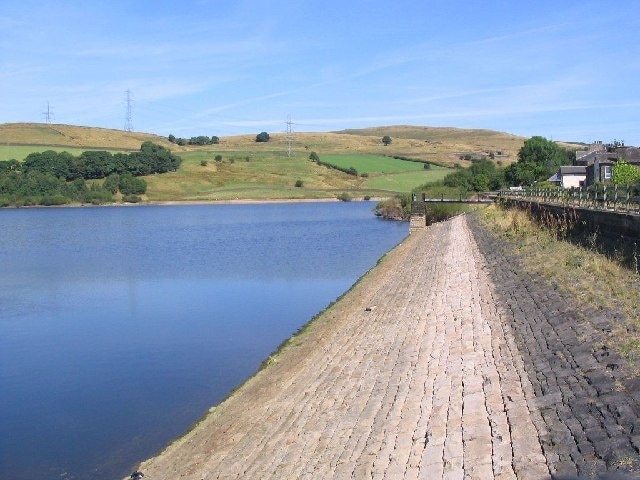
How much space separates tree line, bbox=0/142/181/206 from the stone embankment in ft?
375

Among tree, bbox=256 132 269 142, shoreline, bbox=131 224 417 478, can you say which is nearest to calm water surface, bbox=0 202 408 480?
shoreline, bbox=131 224 417 478

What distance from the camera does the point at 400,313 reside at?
17.6m

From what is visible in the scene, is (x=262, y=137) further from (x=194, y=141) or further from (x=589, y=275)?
(x=589, y=275)

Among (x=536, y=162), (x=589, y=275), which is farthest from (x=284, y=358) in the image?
(x=536, y=162)

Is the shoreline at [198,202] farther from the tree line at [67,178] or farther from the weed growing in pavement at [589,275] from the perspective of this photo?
the weed growing in pavement at [589,275]

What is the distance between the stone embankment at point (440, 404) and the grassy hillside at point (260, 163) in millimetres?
108585

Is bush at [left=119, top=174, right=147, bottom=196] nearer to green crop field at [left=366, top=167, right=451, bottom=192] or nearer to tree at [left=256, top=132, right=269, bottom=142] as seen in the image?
green crop field at [left=366, top=167, right=451, bottom=192]

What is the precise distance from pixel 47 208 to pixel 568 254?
113378 mm

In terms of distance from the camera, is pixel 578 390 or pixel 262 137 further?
pixel 262 137

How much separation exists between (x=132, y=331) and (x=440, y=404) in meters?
15.2

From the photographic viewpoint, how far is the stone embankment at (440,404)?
7.25 meters

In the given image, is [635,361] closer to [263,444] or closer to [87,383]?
[263,444]

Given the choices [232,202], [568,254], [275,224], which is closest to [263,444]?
[568,254]

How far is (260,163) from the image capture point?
5802 inches
